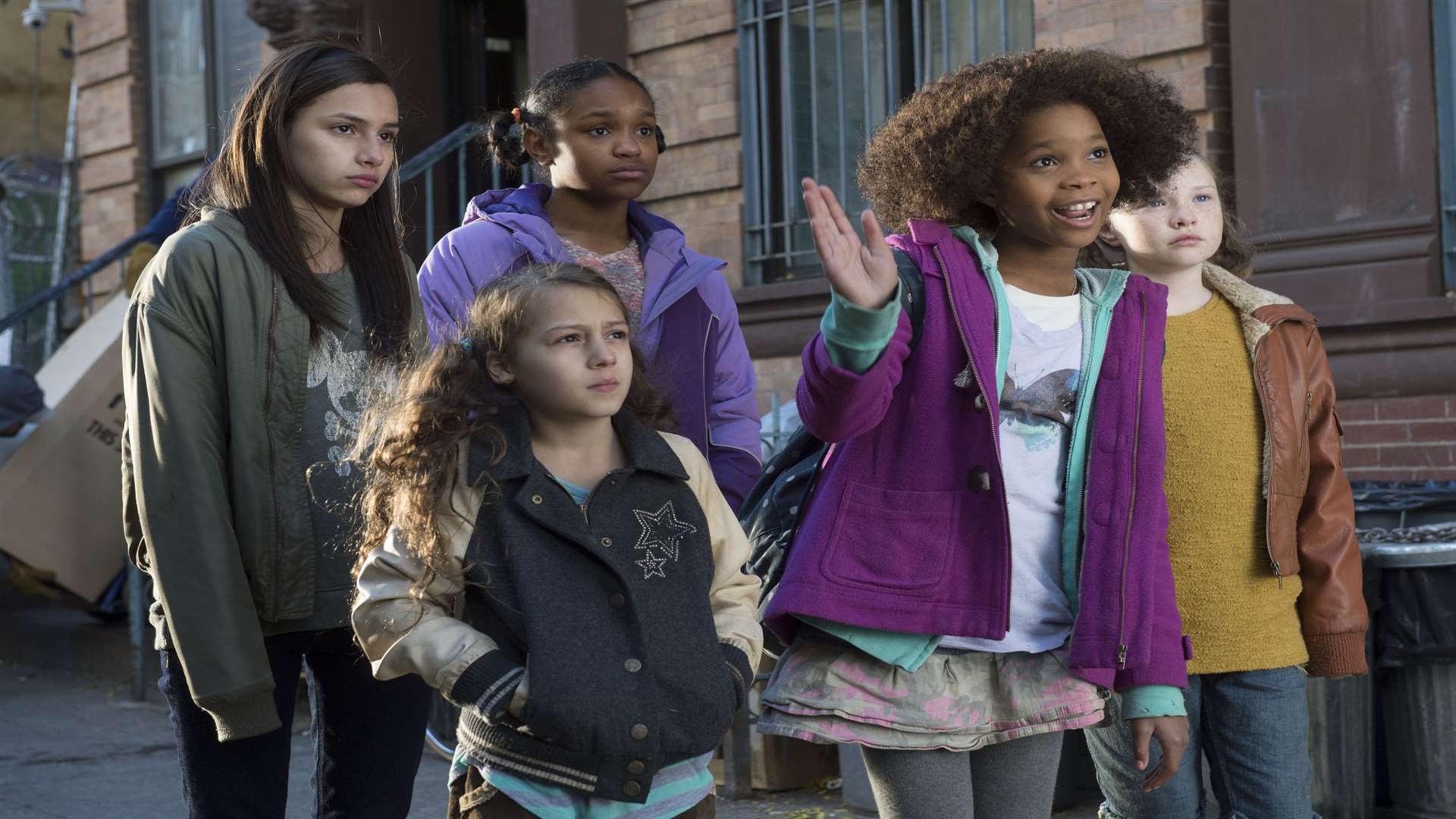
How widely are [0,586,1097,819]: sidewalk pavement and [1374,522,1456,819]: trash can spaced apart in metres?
0.94

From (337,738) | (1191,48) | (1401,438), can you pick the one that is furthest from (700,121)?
(337,738)

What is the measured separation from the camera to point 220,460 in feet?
9.46

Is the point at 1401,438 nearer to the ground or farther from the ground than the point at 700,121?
nearer to the ground

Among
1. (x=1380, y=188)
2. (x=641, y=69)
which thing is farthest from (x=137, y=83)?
(x=1380, y=188)

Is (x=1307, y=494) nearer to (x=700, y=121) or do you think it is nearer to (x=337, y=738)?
(x=337, y=738)

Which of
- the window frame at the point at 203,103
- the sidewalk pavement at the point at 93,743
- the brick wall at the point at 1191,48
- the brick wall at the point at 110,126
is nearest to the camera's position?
the sidewalk pavement at the point at 93,743

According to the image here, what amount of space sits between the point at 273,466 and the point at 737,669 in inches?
36.9

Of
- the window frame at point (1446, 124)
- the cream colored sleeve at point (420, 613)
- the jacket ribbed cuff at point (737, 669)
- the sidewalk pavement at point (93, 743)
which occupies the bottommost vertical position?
the sidewalk pavement at point (93, 743)

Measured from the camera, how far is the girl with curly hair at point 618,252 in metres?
3.52

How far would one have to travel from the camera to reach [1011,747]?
9.19 feet

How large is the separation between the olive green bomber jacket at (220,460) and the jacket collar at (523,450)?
1.64 feet

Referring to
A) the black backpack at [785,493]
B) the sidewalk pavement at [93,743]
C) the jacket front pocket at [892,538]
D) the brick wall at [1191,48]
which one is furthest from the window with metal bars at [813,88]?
the jacket front pocket at [892,538]

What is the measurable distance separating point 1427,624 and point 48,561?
20.0 ft

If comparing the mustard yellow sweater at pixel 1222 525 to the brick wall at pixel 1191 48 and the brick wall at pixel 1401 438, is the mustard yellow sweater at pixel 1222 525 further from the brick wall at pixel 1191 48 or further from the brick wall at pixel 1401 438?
the brick wall at pixel 1191 48
